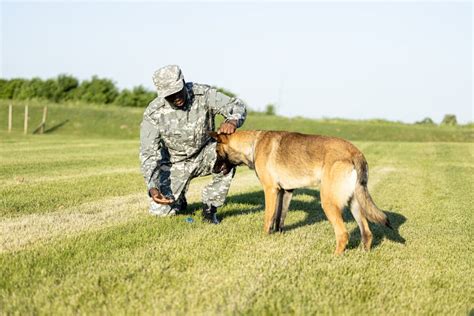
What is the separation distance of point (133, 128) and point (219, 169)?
31.9m

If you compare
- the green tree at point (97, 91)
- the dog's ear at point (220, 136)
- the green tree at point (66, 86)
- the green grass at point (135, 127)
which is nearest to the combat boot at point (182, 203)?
the dog's ear at point (220, 136)

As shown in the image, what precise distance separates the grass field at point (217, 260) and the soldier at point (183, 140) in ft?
1.56

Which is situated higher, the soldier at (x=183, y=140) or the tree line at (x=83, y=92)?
the tree line at (x=83, y=92)

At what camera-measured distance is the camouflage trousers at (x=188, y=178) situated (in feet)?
24.2

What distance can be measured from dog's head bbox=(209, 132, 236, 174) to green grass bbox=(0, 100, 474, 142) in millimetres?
29203

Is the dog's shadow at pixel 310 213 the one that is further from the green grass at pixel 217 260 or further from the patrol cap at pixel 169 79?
the patrol cap at pixel 169 79

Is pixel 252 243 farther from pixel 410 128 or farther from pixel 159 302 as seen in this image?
pixel 410 128

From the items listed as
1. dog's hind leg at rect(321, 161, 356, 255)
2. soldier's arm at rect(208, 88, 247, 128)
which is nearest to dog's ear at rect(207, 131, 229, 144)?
soldier's arm at rect(208, 88, 247, 128)

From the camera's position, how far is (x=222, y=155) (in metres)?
7.07

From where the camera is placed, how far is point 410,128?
39438 millimetres

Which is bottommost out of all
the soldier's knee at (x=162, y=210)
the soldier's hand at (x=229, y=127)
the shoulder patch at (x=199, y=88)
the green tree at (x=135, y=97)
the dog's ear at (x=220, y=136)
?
the soldier's knee at (x=162, y=210)

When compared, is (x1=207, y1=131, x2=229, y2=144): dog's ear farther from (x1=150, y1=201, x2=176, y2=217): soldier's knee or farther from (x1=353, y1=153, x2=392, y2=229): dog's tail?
→ (x1=353, y1=153, x2=392, y2=229): dog's tail

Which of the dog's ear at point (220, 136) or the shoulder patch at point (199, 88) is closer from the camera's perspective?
the dog's ear at point (220, 136)

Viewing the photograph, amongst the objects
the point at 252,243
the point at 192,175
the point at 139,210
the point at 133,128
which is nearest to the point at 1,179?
the point at 139,210
